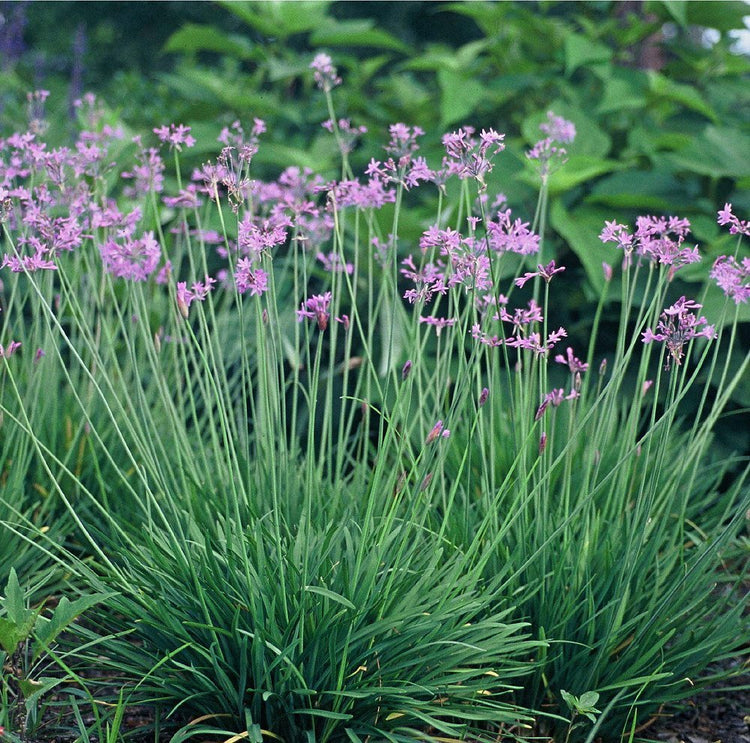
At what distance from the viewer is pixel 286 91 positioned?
518cm

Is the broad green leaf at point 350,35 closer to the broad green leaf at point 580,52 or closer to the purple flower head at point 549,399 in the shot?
the broad green leaf at point 580,52

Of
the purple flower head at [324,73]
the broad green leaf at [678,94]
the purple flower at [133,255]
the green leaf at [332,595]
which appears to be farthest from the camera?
the broad green leaf at [678,94]

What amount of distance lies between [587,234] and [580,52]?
102 cm

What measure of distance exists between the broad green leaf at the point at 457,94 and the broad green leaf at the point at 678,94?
32.8 inches

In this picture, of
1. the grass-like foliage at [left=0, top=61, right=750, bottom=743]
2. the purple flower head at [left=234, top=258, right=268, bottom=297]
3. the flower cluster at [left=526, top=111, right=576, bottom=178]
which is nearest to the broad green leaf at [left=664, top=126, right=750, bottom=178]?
the flower cluster at [left=526, top=111, right=576, bottom=178]

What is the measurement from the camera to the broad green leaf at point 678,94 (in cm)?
436

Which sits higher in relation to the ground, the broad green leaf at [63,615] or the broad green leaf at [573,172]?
the broad green leaf at [573,172]

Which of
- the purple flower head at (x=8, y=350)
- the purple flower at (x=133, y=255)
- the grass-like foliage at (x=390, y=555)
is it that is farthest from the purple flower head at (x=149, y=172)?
the purple flower head at (x=8, y=350)

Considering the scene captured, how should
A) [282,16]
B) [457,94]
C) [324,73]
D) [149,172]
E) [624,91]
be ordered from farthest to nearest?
1. [282,16]
2. [457,94]
3. [624,91]
4. [149,172]
5. [324,73]

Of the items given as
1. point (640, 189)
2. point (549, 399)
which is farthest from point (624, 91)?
point (549, 399)

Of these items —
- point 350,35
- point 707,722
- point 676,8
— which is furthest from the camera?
point 350,35

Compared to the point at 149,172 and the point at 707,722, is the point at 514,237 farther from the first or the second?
the point at 707,722

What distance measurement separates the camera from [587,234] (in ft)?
12.7

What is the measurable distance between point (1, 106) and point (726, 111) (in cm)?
446
